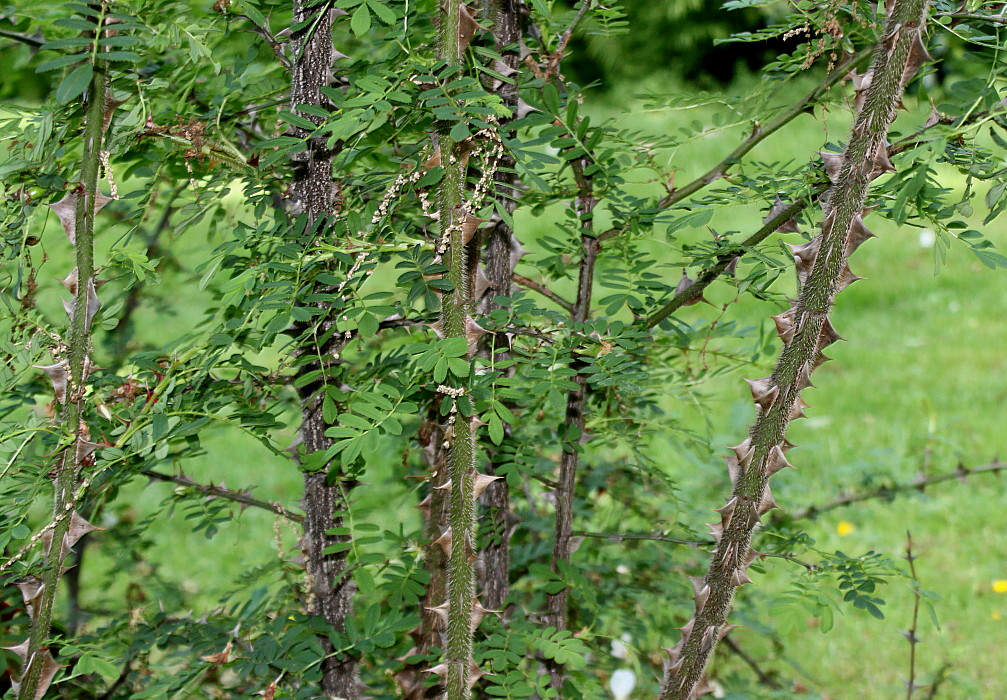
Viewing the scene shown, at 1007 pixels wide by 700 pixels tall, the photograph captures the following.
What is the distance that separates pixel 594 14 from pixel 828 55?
363 millimetres

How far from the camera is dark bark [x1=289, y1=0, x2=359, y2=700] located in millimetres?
1292

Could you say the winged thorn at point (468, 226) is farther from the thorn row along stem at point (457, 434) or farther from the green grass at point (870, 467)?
the green grass at point (870, 467)

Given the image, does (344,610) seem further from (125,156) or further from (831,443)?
(831,443)

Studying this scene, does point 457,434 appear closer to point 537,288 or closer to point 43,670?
point 537,288

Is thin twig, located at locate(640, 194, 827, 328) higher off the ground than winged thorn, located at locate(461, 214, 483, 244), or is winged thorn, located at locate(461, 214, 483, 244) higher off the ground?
winged thorn, located at locate(461, 214, 483, 244)

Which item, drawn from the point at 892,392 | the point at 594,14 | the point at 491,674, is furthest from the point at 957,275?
the point at 491,674

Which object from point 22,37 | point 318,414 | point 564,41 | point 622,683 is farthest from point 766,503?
point 22,37

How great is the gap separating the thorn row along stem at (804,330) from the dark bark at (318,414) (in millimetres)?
511

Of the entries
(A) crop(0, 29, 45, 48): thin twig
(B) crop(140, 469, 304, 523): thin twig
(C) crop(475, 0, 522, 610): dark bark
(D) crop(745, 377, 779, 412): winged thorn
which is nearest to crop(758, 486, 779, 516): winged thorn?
(D) crop(745, 377, 779, 412): winged thorn

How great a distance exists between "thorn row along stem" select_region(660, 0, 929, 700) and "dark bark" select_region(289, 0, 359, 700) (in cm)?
51

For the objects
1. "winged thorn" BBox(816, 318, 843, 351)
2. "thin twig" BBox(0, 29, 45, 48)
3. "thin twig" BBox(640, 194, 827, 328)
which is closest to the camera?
"winged thorn" BBox(816, 318, 843, 351)

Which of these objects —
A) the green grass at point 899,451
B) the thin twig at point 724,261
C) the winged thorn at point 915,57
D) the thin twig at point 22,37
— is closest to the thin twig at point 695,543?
the green grass at point 899,451

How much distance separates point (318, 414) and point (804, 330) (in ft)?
2.27

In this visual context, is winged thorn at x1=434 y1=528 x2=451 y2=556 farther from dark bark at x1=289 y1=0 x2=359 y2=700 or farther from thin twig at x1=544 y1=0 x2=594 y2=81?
thin twig at x1=544 y1=0 x2=594 y2=81
